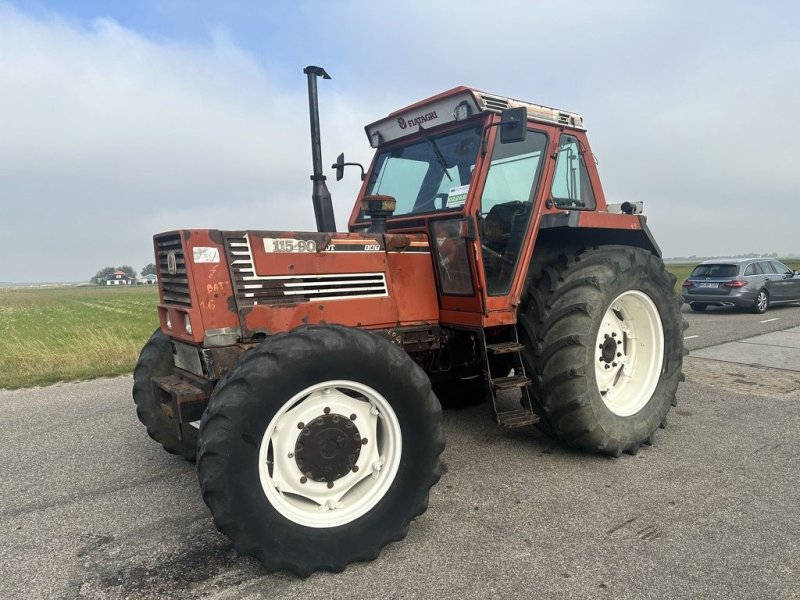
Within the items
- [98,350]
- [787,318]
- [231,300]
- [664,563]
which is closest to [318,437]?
[231,300]

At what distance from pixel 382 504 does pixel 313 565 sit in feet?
1.45

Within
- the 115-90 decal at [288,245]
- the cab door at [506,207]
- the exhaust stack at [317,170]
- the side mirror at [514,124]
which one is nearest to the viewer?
the 115-90 decal at [288,245]

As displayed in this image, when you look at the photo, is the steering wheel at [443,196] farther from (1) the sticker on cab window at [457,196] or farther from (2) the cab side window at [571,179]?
(2) the cab side window at [571,179]

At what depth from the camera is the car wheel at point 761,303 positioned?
45.2ft

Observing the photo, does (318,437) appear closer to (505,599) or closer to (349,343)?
(349,343)

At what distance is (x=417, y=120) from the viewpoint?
4133mm

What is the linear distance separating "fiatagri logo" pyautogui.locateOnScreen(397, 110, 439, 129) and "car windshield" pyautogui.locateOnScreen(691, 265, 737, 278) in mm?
12739

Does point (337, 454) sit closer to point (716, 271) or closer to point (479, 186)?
point (479, 186)

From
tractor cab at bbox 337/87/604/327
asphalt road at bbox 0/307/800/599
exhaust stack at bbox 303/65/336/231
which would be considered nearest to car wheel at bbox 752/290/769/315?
asphalt road at bbox 0/307/800/599

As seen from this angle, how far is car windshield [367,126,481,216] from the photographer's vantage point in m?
3.87

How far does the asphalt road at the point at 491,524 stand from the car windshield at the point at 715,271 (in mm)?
10598

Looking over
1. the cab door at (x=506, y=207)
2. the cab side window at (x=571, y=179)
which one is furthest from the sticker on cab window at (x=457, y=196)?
the cab side window at (x=571, y=179)

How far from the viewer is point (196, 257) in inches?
119

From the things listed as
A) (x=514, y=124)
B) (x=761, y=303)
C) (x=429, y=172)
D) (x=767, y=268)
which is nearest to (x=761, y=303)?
(x=761, y=303)
